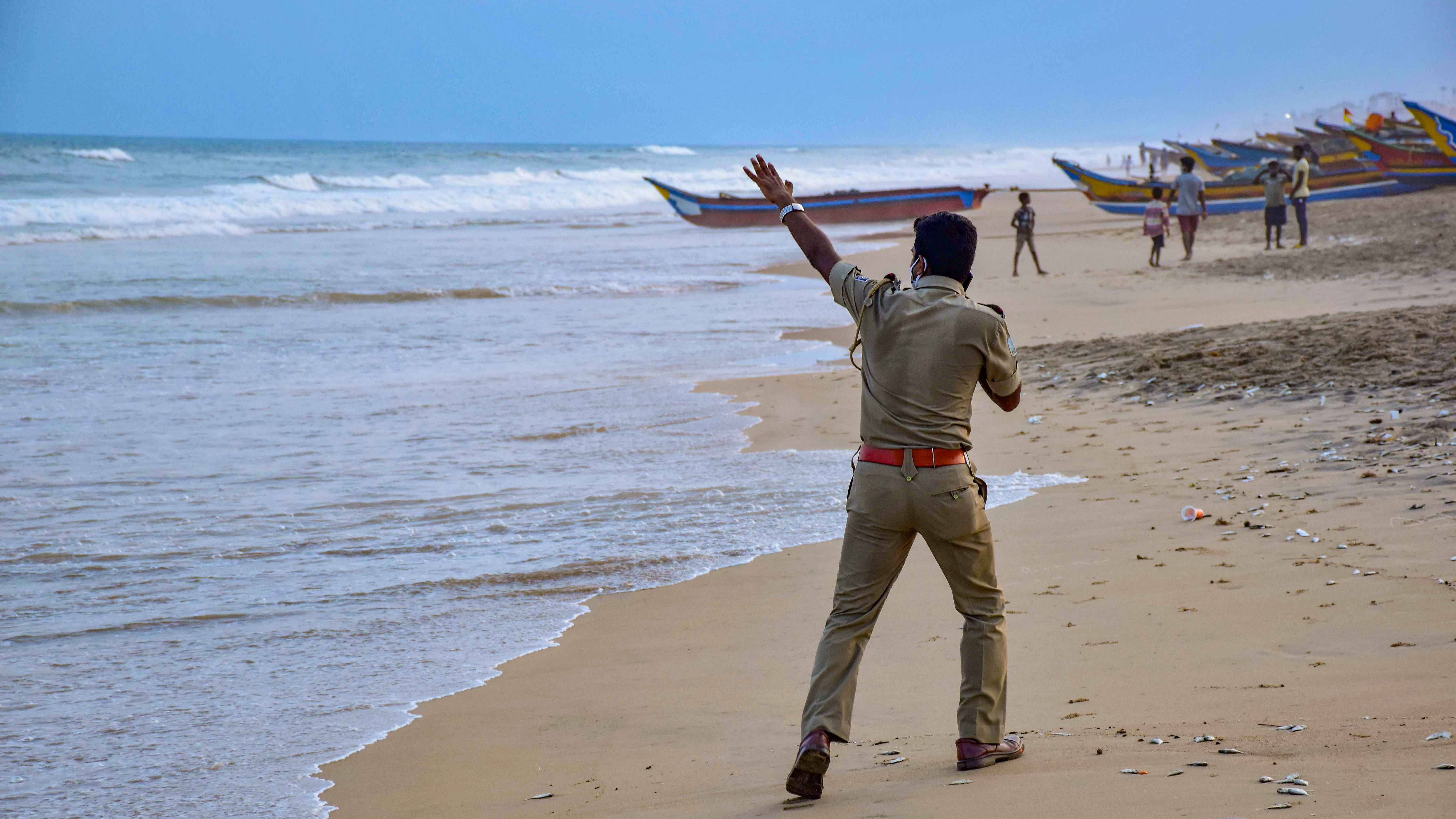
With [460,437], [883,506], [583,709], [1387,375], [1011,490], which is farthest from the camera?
[460,437]

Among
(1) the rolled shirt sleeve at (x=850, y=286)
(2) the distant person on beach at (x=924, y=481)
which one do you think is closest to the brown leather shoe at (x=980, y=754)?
(2) the distant person on beach at (x=924, y=481)

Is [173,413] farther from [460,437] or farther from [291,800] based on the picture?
[291,800]

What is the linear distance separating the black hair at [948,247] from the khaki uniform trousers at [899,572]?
1.81 ft

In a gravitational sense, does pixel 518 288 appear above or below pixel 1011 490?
above

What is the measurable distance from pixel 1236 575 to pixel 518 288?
16.6 m

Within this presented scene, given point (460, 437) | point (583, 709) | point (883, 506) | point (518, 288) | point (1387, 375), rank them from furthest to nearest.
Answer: point (518, 288) < point (460, 437) < point (1387, 375) < point (583, 709) < point (883, 506)

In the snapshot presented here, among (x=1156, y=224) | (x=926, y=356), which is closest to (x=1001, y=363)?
(x=926, y=356)

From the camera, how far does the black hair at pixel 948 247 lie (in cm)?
324

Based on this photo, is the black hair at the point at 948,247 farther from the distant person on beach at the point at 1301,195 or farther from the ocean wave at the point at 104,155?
the ocean wave at the point at 104,155

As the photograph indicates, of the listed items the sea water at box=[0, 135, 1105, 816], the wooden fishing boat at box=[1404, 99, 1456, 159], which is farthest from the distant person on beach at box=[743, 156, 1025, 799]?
the wooden fishing boat at box=[1404, 99, 1456, 159]

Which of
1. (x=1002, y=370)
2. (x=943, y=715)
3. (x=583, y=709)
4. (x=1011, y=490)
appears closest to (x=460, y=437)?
(x=1011, y=490)

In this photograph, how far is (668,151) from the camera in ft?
354

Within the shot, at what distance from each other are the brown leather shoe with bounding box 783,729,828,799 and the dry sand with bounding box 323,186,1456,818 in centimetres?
7

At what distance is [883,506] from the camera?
10.6 ft
